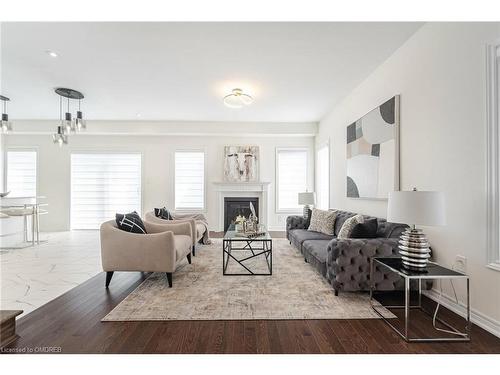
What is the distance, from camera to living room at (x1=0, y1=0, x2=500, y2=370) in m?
1.86

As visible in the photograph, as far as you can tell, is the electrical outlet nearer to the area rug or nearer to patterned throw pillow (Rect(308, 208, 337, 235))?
the area rug

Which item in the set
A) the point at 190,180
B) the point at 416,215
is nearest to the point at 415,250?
the point at 416,215

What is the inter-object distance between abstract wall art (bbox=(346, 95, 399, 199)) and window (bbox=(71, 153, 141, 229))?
545 cm

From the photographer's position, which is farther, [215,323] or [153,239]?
[153,239]

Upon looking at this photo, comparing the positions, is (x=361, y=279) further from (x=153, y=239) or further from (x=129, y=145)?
(x=129, y=145)

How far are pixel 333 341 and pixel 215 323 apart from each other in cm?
95

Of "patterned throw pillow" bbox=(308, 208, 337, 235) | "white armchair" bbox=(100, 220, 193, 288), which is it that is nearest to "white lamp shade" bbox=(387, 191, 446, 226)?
"patterned throw pillow" bbox=(308, 208, 337, 235)

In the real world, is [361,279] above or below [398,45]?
below

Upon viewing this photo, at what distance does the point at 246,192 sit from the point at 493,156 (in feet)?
16.5

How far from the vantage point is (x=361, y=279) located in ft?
7.97

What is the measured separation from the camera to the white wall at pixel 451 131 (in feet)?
6.39

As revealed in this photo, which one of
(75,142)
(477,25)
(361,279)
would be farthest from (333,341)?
(75,142)

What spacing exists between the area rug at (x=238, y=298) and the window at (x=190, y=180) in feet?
10.6
